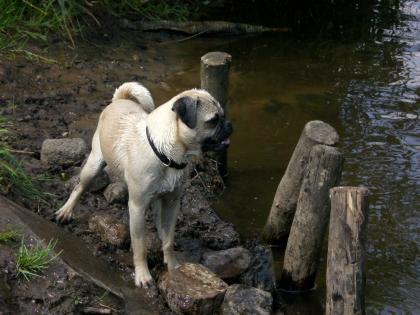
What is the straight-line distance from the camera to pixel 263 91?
993 centimetres

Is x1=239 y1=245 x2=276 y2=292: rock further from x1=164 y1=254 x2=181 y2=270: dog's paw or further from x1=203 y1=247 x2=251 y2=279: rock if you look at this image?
x1=164 y1=254 x2=181 y2=270: dog's paw

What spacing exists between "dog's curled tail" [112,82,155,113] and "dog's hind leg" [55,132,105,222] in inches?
Result: 17.1

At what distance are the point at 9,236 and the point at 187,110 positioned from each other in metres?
1.45

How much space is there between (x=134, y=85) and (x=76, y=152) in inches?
41.6

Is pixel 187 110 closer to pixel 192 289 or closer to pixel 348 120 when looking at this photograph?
pixel 192 289

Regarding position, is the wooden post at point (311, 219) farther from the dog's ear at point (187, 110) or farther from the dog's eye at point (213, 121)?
the dog's ear at point (187, 110)

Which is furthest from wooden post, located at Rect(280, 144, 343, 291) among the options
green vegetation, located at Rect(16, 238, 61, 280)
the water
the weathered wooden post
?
green vegetation, located at Rect(16, 238, 61, 280)

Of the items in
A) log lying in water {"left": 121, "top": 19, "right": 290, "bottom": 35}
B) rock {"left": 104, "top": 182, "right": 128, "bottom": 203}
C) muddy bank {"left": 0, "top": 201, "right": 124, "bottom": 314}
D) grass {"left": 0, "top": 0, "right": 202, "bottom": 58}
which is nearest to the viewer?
muddy bank {"left": 0, "top": 201, "right": 124, "bottom": 314}

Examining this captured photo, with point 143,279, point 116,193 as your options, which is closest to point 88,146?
point 116,193

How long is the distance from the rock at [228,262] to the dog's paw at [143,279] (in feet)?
1.72

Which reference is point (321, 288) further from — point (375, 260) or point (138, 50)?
point (138, 50)

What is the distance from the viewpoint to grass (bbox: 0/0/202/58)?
334 inches

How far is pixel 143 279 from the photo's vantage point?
5535 millimetres

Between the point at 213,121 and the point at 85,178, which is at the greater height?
the point at 213,121
